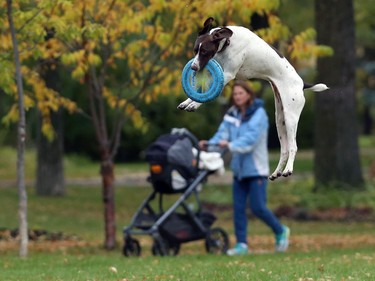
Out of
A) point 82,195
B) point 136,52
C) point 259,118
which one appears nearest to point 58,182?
point 82,195

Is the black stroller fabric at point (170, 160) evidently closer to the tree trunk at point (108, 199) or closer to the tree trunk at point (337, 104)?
the tree trunk at point (108, 199)

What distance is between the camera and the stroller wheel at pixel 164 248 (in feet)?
38.0

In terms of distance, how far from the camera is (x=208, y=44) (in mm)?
6863

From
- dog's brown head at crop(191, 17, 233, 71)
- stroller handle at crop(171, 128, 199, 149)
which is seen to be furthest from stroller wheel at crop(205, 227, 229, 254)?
dog's brown head at crop(191, 17, 233, 71)

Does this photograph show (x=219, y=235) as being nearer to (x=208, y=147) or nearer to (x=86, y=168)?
(x=208, y=147)

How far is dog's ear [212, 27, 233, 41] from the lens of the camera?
22.5ft

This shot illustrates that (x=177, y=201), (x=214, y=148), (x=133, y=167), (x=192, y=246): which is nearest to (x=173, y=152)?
(x=177, y=201)

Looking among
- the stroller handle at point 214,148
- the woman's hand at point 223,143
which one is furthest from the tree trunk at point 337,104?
the woman's hand at point 223,143

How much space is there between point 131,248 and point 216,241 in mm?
1026

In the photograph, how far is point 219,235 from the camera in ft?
39.8

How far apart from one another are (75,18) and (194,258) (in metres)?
3.11

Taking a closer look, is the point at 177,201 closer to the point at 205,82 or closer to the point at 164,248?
the point at 164,248

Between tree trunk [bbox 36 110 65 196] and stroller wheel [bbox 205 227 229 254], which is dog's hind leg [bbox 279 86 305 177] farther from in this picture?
tree trunk [bbox 36 110 65 196]

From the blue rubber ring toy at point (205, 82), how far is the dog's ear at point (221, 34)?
171 mm
